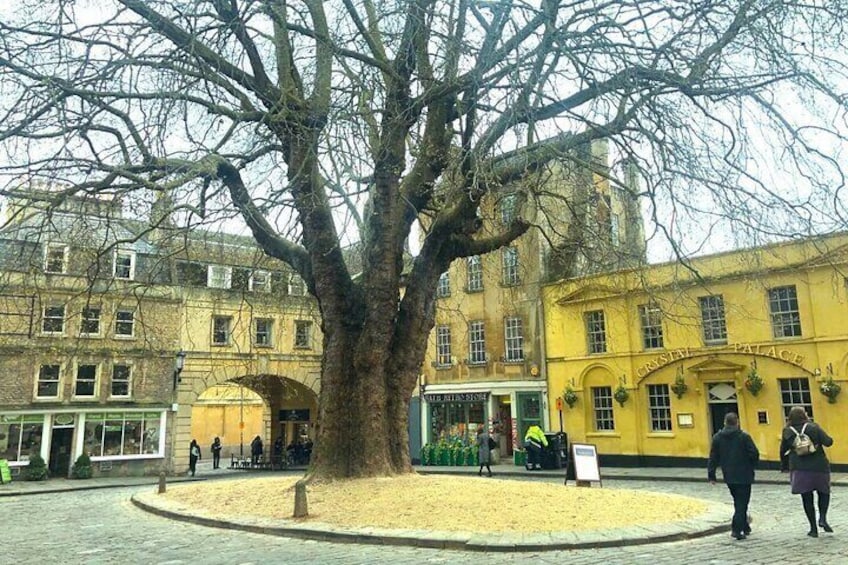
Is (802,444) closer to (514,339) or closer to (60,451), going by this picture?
(514,339)

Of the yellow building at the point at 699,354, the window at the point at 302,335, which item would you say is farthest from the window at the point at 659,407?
the window at the point at 302,335

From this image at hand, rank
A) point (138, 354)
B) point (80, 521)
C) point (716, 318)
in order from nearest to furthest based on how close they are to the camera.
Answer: point (80, 521)
point (716, 318)
point (138, 354)

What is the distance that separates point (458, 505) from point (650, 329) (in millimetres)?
17761

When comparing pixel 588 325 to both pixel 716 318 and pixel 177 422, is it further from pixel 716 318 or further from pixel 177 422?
pixel 177 422

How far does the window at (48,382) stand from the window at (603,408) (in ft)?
72.4

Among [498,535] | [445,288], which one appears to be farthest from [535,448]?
[498,535]

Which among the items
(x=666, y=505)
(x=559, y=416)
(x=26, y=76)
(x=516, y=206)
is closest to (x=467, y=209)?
(x=516, y=206)

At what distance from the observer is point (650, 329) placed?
26.1 metres

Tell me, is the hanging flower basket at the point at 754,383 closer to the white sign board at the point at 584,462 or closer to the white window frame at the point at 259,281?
the white sign board at the point at 584,462

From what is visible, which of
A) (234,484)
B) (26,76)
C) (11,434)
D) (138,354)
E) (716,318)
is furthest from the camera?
(138,354)

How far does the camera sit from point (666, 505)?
11.1 m

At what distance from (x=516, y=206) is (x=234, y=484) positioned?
8.53 m

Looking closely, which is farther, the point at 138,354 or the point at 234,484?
the point at 138,354

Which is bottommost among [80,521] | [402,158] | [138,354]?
[80,521]
